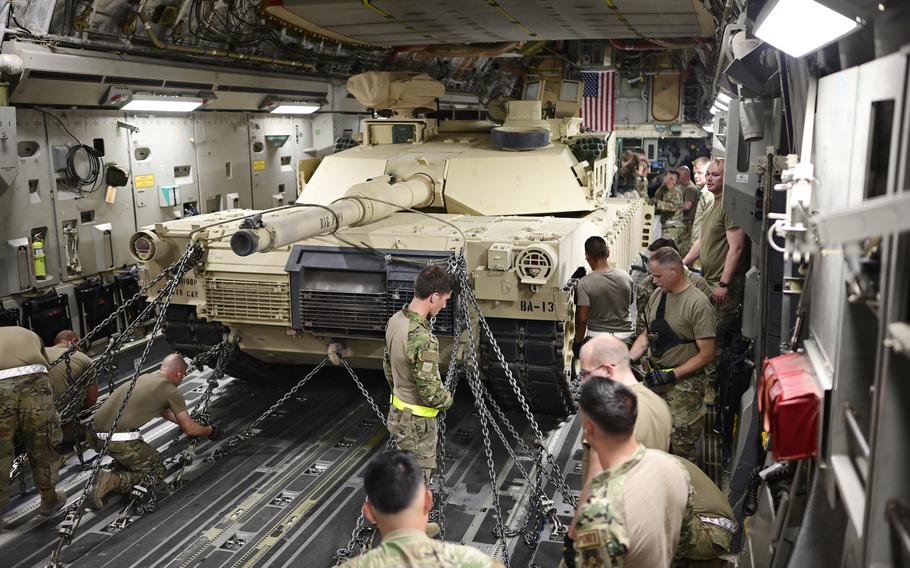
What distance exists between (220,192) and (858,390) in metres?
11.3

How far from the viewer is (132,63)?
31.7ft

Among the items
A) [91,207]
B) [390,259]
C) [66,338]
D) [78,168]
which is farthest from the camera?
[91,207]

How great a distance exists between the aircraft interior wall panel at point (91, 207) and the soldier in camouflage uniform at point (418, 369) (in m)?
5.91

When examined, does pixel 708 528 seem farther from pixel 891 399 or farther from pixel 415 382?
pixel 415 382

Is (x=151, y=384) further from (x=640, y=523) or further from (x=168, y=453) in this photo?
(x=640, y=523)

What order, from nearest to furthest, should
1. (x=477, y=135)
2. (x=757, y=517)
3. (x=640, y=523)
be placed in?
(x=640, y=523), (x=757, y=517), (x=477, y=135)

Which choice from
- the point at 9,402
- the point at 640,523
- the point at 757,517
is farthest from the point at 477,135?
the point at 640,523

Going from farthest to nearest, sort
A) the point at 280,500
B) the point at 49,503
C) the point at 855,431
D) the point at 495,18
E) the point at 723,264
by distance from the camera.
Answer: the point at 495,18 < the point at 723,264 < the point at 280,500 < the point at 49,503 < the point at 855,431

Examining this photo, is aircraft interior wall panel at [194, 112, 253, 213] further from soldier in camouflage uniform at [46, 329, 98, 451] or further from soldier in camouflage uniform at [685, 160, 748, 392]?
soldier in camouflage uniform at [685, 160, 748, 392]

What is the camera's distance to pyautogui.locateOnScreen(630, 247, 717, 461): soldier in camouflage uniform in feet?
18.8

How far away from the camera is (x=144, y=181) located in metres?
11.0

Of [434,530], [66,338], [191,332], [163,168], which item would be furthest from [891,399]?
[163,168]

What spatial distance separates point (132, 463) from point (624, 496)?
448cm

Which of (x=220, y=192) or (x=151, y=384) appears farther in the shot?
(x=220, y=192)
